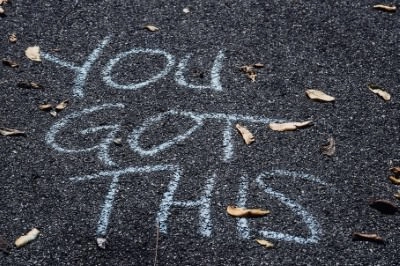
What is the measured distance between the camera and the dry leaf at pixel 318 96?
156 inches

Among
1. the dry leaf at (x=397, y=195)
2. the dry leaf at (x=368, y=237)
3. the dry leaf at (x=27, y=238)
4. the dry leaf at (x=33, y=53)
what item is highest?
the dry leaf at (x=33, y=53)

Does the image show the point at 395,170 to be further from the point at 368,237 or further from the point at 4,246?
the point at 4,246

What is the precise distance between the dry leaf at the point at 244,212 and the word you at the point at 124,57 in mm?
927

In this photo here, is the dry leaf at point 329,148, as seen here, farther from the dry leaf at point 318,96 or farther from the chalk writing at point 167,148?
the dry leaf at point 318,96

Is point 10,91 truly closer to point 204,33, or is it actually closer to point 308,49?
point 204,33

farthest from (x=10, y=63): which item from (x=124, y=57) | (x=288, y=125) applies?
(x=288, y=125)

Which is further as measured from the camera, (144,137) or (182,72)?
(182,72)

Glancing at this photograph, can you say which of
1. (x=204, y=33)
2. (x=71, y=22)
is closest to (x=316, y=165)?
(x=204, y=33)

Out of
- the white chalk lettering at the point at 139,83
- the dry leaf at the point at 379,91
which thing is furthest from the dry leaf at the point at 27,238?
the dry leaf at the point at 379,91

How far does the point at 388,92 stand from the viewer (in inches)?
160

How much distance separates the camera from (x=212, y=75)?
412 cm

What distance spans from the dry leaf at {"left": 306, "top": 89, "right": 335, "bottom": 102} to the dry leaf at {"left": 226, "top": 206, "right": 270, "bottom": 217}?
93cm

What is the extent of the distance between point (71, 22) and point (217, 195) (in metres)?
1.80

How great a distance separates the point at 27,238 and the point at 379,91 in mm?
2136
